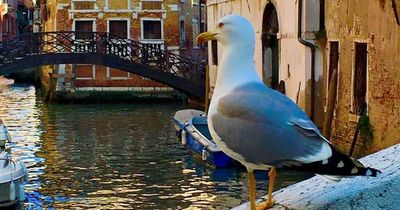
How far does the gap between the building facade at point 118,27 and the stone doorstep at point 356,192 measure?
2014 centimetres

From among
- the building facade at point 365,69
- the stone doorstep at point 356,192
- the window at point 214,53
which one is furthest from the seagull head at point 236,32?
the window at point 214,53

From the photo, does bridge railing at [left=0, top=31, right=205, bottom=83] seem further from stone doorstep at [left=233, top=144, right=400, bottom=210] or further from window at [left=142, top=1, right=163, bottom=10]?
stone doorstep at [left=233, top=144, right=400, bottom=210]

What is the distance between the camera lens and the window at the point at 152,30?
23000 millimetres

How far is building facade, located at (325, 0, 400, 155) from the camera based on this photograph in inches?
352

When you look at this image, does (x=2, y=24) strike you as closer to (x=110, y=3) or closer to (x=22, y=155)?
(x=110, y=3)

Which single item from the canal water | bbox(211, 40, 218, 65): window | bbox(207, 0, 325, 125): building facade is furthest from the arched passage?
bbox(211, 40, 218, 65): window

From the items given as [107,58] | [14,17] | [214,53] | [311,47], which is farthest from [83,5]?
[14,17]

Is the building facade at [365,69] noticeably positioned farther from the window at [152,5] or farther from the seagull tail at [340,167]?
the window at [152,5]

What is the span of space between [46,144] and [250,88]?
38.5 feet

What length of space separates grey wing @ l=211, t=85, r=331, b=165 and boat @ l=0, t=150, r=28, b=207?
232 inches

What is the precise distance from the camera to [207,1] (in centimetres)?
1906

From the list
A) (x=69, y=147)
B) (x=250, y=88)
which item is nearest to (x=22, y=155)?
(x=69, y=147)

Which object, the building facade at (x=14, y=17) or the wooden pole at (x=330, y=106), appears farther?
the building facade at (x=14, y=17)

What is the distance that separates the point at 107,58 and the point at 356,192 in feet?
60.3
